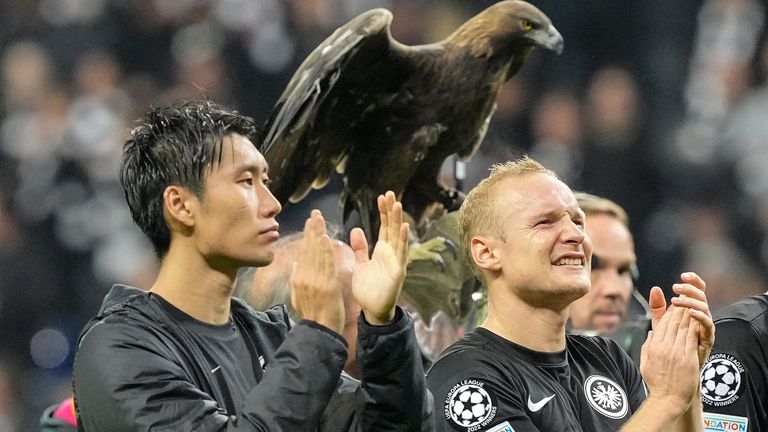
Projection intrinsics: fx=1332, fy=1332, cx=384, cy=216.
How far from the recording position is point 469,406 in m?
2.34

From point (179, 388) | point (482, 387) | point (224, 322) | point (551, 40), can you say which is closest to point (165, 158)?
point (224, 322)

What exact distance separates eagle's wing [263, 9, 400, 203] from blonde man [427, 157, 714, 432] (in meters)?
0.82

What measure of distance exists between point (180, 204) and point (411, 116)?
1.57 m

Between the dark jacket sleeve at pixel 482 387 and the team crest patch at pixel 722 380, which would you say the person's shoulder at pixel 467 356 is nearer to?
the dark jacket sleeve at pixel 482 387

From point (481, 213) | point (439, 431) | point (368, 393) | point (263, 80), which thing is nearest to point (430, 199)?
point (481, 213)

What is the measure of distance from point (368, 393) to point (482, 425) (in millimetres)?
345

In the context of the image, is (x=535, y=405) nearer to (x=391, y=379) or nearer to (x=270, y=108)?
(x=391, y=379)

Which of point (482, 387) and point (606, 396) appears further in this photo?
point (606, 396)

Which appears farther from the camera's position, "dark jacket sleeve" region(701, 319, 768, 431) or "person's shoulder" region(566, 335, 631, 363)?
"dark jacket sleeve" region(701, 319, 768, 431)

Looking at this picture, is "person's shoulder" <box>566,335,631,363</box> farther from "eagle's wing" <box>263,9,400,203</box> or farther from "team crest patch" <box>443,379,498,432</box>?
"eagle's wing" <box>263,9,400,203</box>

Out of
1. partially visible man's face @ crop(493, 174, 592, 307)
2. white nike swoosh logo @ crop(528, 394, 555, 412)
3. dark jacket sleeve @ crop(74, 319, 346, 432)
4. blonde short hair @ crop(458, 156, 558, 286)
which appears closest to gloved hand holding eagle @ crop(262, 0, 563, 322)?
blonde short hair @ crop(458, 156, 558, 286)

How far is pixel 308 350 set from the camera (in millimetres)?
1971

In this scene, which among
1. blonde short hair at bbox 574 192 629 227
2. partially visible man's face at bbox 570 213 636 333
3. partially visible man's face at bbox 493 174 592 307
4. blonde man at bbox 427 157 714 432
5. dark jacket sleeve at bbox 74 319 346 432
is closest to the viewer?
dark jacket sleeve at bbox 74 319 346 432

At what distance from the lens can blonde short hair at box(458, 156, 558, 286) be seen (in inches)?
101
